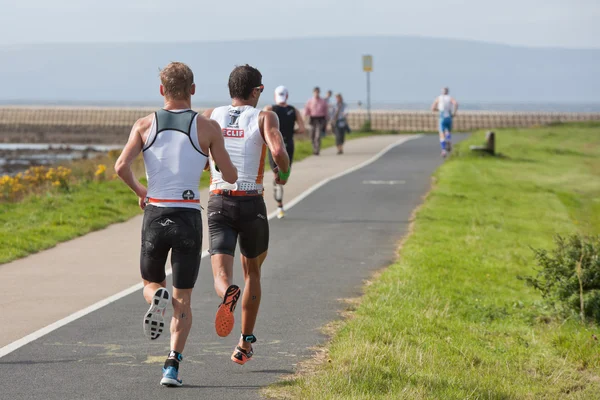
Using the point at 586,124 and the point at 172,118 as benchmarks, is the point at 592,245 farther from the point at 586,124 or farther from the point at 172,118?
the point at 586,124

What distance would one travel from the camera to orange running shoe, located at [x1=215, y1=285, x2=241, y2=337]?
6727mm

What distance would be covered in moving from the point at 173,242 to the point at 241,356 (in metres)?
1.18

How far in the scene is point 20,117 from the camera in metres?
102

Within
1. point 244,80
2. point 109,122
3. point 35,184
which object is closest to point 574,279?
point 244,80

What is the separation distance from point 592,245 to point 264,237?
17.8ft

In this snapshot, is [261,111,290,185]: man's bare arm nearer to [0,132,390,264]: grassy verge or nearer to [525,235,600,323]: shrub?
[525,235,600,323]: shrub

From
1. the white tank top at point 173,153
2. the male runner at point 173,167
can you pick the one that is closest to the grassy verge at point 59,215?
the male runner at point 173,167

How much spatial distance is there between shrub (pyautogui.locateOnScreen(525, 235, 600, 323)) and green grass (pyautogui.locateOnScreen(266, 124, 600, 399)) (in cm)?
23

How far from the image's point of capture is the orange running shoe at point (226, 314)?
6.73 meters

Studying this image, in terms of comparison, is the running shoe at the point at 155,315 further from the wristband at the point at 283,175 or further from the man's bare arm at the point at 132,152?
the wristband at the point at 283,175

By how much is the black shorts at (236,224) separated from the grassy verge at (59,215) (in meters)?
6.21

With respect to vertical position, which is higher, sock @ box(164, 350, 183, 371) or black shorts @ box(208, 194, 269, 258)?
black shorts @ box(208, 194, 269, 258)

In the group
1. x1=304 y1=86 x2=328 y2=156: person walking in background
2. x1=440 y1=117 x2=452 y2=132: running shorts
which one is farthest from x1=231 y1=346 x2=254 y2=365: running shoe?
x1=304 y1=86 x2=328 y2=156: person walking in background

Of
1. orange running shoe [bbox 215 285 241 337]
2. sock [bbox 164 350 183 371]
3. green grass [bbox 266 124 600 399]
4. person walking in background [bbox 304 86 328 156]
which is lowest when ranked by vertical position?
green grass [bbox 266 124 600 399]
